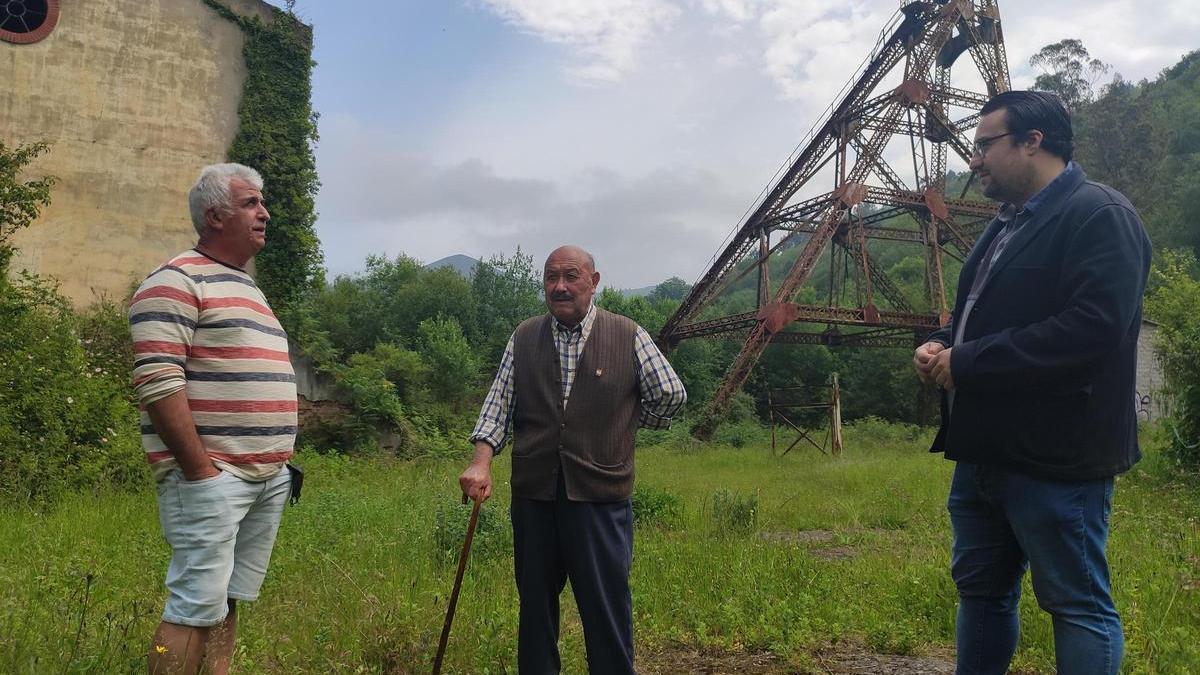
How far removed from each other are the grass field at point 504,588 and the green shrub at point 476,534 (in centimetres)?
2

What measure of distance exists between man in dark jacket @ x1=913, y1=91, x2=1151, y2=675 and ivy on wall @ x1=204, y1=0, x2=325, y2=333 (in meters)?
14.1

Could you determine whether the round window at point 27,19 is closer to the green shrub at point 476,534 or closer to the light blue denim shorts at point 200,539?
the green shrub at point 476,534

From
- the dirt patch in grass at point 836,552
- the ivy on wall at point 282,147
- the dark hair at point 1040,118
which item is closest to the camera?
the dark hair at point 1040,118

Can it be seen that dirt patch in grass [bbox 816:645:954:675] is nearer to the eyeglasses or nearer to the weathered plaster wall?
the eyeglasses

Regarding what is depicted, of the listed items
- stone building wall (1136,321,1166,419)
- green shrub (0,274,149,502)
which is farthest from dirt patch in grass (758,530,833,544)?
stone building wall (1136,321,1166,419)

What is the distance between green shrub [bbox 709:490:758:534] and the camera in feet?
22.7

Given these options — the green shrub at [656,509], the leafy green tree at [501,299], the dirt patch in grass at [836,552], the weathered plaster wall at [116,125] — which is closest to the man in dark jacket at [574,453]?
the dirt patch in grass at [836,552]

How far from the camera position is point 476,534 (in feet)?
18.8

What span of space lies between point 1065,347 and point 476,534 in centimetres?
445

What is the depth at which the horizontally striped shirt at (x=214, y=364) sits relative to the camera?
96.5 inches

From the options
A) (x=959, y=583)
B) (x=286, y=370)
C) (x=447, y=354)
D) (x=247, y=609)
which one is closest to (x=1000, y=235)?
(x=959, y=583)

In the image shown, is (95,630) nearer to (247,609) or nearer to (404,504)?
(247,609)

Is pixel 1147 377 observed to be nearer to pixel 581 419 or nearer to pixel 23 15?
pixel 581 419

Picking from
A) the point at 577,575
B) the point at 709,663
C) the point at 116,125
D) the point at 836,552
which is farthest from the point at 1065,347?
the point at 116,125
